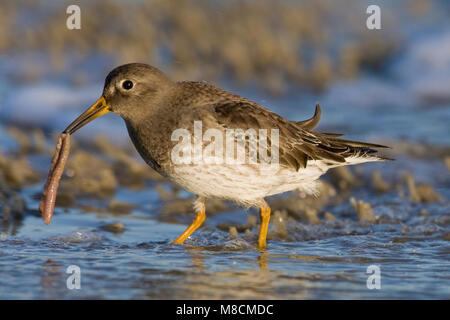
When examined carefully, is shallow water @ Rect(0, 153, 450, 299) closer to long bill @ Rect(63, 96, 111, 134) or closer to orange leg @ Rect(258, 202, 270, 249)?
orange leg @ Rect(258, 202, 270, 249)

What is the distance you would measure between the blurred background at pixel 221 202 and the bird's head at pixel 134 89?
Answer: 60.4 inches

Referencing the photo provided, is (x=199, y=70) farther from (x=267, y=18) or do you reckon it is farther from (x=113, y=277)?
(x=113, y=277)

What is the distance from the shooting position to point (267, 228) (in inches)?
344

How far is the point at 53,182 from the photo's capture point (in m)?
7.71

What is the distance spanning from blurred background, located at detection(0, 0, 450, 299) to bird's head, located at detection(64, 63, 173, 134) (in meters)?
1.54

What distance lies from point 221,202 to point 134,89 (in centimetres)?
296

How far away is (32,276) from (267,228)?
9.97 feet

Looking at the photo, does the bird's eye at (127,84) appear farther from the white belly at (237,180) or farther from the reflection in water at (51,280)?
the reflection in water at (51,280)

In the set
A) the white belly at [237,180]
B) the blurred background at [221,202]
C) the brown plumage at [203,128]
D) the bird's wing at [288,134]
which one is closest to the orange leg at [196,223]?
the brown plumage at [203,128]

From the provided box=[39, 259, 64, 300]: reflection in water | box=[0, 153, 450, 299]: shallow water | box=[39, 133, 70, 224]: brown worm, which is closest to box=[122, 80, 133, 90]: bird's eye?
box=[39, 133, 70, 224]: brown worm

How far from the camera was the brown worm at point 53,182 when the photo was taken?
299 inches

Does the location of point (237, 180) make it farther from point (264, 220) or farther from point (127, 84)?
point (127, 84)

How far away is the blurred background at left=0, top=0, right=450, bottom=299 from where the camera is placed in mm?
7031

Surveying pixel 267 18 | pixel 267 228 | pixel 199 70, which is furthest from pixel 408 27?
pixel 267 228
